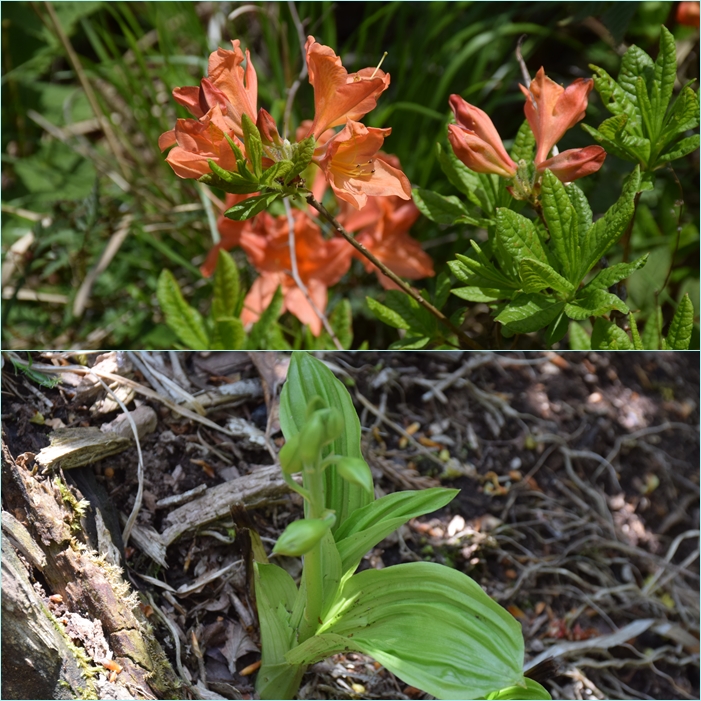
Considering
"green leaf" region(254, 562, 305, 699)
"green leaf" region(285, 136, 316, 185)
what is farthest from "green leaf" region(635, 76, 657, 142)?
"green leaf" region(254, 562, 305, 699)

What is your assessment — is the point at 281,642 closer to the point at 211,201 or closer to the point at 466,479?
the point at 466,479

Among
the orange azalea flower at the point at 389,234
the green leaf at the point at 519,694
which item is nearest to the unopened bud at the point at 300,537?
the green leaf at the point at 519,694

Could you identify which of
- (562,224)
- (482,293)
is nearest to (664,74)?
(562,224)

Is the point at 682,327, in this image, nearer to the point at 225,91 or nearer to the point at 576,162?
the point at 576,162

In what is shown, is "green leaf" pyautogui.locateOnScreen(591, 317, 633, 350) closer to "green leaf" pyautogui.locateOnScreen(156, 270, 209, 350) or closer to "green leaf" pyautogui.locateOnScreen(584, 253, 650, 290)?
"green leaf" pyautogui.locateOnScreen(584, 253, 650, 290)

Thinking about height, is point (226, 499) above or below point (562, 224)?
below

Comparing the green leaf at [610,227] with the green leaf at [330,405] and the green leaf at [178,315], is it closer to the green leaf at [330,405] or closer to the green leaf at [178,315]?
the green leaf at [330,405]
